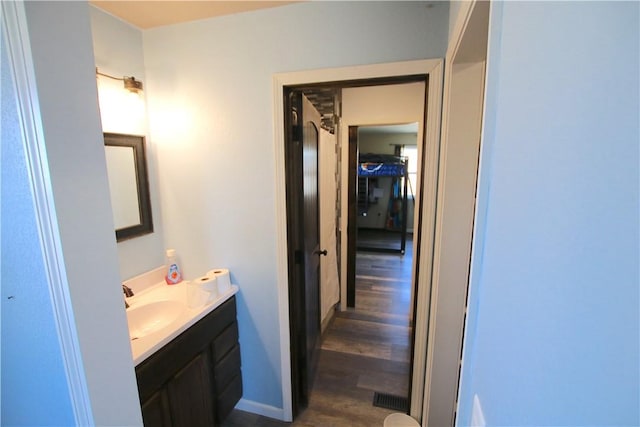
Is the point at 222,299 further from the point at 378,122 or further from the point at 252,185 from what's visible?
the point at 378,122

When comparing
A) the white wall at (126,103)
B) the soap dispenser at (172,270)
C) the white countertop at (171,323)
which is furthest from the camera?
the soap dispenser at (172,270)

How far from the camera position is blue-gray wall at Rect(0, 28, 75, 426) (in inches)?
26.8

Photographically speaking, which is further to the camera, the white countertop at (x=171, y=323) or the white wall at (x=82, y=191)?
the white countertop at (x=171, y=323)

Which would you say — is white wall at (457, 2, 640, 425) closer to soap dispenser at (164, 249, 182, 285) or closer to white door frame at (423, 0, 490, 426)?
white door frame at (423, 0, 490, 426)

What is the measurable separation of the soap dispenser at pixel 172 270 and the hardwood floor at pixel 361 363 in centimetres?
100

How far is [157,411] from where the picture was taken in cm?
129

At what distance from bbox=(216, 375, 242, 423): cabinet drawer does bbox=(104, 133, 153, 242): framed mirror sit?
1099mm

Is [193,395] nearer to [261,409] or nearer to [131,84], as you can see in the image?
[261,409]

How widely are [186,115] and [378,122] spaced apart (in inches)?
71.2

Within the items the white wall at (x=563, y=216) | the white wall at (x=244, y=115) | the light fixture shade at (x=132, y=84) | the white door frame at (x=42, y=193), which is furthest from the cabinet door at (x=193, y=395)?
the light fixture shade at (x=132, y=84)

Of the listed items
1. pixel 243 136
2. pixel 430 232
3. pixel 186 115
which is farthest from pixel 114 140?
pixel 430 232

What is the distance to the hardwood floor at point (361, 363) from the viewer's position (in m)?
1.92

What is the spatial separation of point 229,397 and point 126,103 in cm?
188

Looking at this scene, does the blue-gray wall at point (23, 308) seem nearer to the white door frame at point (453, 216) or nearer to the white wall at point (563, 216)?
the white wall at point (563, 216)
